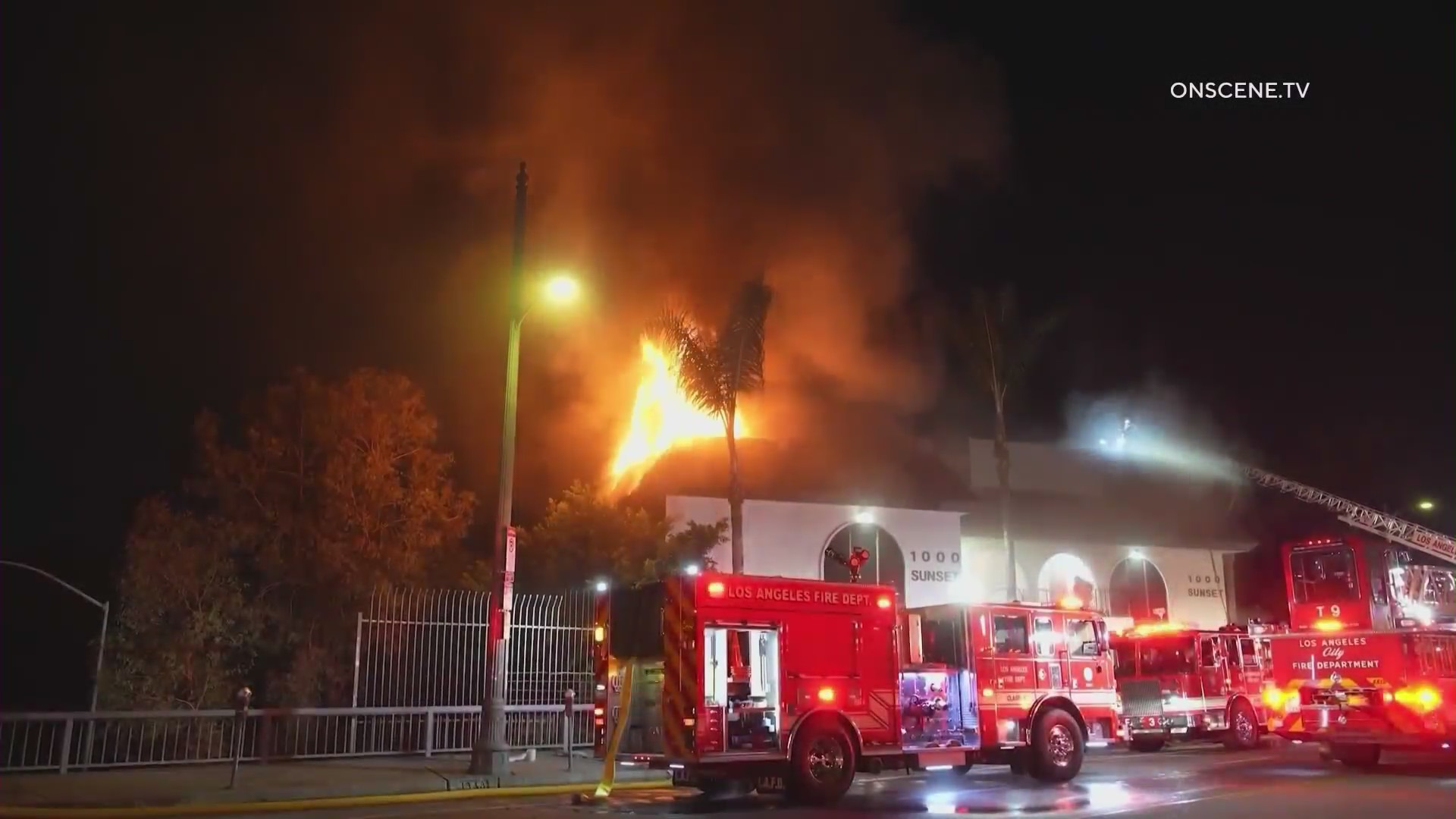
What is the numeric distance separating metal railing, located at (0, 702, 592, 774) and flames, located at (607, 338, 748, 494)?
376 inches

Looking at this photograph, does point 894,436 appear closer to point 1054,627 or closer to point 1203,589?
point 1203,589

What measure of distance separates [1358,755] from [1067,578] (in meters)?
14.4

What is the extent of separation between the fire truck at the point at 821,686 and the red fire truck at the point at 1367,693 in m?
3.04

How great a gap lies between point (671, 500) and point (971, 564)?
9.25 meters

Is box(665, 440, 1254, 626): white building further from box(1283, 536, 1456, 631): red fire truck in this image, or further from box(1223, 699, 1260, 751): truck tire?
box(1283, 536, 1456, 631): red fire truck

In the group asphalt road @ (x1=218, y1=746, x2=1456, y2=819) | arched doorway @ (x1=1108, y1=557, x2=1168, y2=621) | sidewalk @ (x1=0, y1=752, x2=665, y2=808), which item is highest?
arched doorway @ (x1=1108, y1=557, x2=1168, y2=621)

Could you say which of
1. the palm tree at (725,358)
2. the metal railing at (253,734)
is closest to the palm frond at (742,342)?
the palm tree at (725,358)

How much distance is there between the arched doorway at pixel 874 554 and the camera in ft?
79.4

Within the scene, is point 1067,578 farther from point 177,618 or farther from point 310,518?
point 177,618

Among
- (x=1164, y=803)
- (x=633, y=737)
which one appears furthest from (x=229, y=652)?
(x=1164, y=803)

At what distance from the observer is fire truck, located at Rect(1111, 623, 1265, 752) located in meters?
17.1

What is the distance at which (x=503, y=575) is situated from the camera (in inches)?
490

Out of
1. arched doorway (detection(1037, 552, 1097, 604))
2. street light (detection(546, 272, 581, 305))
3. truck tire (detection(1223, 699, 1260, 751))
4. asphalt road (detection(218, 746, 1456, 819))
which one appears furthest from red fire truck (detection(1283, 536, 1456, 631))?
arched doorway (detection(1037, 552, 1097, 604))

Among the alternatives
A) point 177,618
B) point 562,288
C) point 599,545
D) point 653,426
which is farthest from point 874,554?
point 177,618
